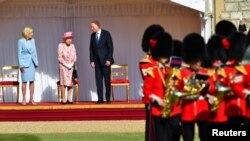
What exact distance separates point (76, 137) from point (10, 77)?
4752 millimetres

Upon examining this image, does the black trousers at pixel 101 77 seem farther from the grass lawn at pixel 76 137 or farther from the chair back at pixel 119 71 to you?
the grass lawn at pixel 76 137

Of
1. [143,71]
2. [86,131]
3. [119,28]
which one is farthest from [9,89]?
[143,71]

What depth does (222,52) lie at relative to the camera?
9.35 m

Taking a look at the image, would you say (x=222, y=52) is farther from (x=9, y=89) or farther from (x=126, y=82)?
(x=9, y=89)

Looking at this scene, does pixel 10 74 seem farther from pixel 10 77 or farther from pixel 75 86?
pixel 75 86

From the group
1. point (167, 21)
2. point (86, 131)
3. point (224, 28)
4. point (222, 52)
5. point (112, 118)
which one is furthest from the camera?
point (167, 21)

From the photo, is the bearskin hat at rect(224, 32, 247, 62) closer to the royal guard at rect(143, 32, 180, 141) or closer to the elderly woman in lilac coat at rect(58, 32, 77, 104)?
the royal guard at rect(143, 32, 180, 141)

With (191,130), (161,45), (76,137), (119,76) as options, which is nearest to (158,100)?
(191,130)

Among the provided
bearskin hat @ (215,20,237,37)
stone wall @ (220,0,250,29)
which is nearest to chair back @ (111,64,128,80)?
stone wall @ (220,0,250,29)

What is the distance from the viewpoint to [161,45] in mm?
9641

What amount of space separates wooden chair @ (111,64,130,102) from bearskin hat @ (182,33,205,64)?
749cm

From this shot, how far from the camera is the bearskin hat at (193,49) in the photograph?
935 cm

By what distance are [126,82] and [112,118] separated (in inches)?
46.2

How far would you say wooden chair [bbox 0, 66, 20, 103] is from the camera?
56.4 feet
